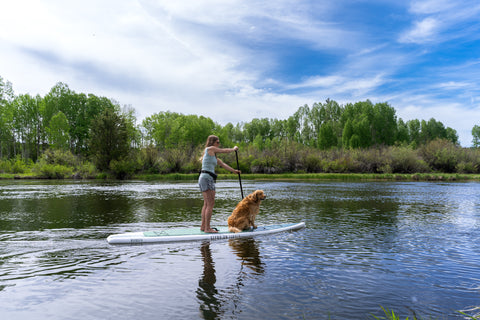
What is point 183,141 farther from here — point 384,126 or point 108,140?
point 384,126

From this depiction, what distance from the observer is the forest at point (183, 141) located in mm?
55469

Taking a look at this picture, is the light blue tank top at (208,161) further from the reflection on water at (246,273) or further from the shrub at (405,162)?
the shrub at (405,162)

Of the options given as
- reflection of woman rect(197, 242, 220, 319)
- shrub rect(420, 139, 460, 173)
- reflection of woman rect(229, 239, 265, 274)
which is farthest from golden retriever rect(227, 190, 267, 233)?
shrub rect(420, 139, 460, 173)

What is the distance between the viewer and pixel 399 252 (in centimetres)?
816

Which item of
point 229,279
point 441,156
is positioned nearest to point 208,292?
point 229,279

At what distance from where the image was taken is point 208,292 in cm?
552

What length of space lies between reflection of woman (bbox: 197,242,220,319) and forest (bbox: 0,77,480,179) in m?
48.0

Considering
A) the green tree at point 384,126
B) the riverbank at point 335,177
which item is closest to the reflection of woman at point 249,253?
the riverbank at point 335,177

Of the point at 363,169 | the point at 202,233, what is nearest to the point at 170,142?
the point at 363,169

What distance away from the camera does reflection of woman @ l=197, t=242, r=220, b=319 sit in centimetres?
477

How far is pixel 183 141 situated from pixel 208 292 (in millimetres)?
71652

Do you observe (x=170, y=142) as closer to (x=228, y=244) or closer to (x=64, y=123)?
(x=64, y=123)

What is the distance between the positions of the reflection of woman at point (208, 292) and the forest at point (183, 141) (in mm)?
47974

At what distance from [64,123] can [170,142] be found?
73.5 ft
